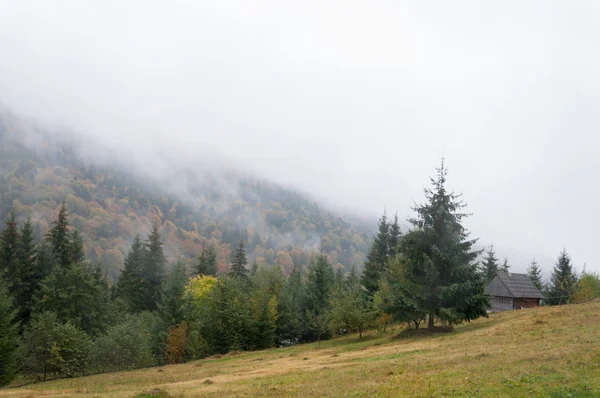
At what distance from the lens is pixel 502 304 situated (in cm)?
6488

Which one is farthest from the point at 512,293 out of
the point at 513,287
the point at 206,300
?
the point at 206,300

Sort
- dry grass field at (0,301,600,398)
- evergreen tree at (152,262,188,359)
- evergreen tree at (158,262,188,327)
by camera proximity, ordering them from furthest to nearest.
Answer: evergreen tree at (158,262,188,327) → evergreen tree at (152,262,188,359) → dry grass field at (0,301,600,398)

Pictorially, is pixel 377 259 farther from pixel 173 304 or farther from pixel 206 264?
pixel 206 264

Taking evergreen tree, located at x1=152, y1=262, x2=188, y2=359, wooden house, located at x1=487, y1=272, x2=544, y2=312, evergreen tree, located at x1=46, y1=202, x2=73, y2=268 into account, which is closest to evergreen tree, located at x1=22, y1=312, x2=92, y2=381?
evergreen tree, located at x1=46, y1=202, x2=73, y2=268

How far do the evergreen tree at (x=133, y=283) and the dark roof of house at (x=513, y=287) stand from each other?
60.2 meters

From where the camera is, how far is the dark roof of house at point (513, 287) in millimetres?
63409

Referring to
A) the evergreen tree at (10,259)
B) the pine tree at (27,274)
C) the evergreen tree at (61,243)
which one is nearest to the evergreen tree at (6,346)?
the evergreen tree at (10,259)

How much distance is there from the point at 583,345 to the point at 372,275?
47654 millimetres

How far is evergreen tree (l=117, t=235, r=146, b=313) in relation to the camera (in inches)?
3081

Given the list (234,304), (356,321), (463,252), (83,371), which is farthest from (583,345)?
(234,304)

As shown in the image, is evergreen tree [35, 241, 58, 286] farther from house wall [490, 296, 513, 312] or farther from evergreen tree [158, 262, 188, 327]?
house wall [490, 296, 513, 312]

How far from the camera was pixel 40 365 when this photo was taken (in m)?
37.3

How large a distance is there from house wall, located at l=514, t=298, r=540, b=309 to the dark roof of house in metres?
0.73

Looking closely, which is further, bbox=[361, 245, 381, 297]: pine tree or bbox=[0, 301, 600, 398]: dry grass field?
bbox=[361, 245, 381, 297]: pine tree
